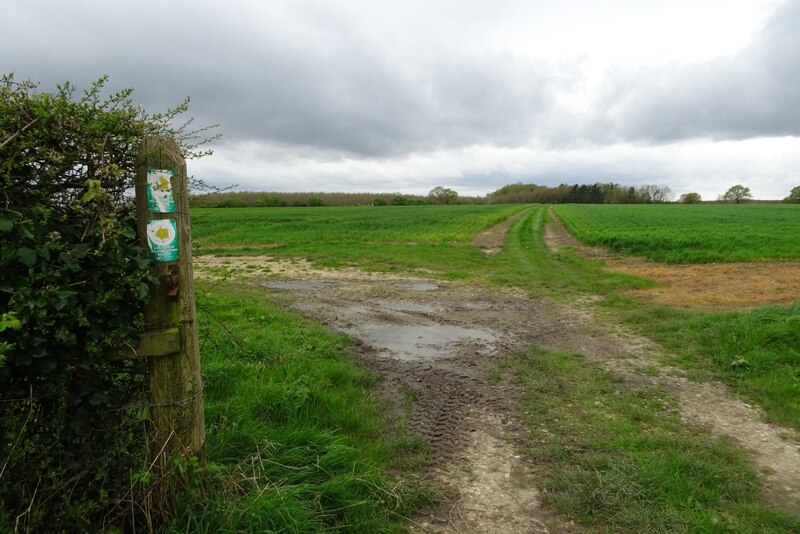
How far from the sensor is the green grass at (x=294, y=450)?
9.77ft

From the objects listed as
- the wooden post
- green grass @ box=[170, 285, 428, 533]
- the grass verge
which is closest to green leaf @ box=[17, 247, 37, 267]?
the wooden post

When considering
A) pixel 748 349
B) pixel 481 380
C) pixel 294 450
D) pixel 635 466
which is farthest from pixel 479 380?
pixel 748 349

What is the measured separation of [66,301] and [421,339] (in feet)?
19.5

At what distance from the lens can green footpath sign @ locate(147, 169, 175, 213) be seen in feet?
8.84

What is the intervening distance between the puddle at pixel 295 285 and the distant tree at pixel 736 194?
160 meters

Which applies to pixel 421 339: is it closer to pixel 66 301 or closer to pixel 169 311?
pixel 169 311

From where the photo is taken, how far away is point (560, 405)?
5160mm

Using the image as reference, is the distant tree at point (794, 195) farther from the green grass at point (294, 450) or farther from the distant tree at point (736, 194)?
the green grass at point (294, 450)

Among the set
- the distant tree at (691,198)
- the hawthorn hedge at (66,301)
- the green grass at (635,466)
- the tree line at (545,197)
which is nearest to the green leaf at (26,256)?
the hawthorn hedge at (66,301)

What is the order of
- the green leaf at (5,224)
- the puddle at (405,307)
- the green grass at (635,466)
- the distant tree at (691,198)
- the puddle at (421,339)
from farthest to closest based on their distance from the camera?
the distant tree at (691,198), the puddle at (405,307), the puddle at (421,339), the green grass at (635,466), the green leaf at (5,224)

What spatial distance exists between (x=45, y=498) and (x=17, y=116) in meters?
1.98

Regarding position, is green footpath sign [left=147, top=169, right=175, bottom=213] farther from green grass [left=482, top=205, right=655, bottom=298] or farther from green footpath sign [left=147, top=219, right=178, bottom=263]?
green grass [left=482, top=205, right=655, bottom=298]

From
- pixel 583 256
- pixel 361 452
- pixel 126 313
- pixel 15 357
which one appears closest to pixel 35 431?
pixel 15 357

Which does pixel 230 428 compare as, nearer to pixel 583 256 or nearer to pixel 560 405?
pixel 560 405
